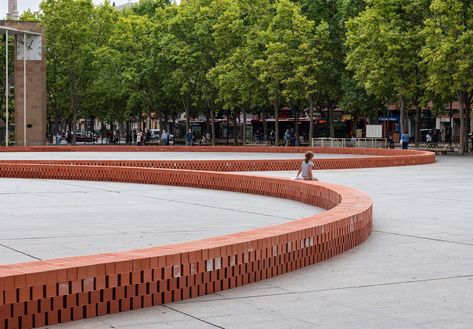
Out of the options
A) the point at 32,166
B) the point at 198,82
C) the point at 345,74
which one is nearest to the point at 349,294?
the point at 32,166

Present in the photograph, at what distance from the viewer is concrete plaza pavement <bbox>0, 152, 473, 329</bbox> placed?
7.23m

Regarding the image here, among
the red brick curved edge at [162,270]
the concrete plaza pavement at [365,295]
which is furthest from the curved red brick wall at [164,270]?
the concrete plaza pavement at [365,295]

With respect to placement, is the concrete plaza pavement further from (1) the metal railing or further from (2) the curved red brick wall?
(1) the metal railing

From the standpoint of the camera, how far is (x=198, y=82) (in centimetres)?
7338

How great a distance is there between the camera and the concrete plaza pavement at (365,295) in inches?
285

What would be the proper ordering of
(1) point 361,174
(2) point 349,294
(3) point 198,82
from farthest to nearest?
(3) point 198,82, (1) point 361,174, (2) point 349,294

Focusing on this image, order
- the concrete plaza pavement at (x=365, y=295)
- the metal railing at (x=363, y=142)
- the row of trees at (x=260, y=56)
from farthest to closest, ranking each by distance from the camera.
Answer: the metal railing at (x=363, y=142) < the row of trees at (x=260, y=56) < the concrete plaza pavement at (x=365, y=295)

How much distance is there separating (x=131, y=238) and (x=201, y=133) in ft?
316

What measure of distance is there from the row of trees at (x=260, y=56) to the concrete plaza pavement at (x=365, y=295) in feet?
130

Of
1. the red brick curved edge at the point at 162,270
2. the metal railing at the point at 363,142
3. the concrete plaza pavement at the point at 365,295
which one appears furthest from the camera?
the metal railing at the point at 363,142

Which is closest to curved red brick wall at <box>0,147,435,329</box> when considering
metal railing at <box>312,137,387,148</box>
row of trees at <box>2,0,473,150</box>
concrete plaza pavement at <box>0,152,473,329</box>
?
concrete plaza pavement at <box>0,152,473,329</box>

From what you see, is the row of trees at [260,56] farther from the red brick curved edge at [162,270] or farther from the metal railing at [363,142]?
the red brick curved edge at [162,270]

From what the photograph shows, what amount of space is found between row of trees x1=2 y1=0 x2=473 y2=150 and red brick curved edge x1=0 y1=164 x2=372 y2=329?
135 feet

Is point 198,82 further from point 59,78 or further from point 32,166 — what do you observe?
point 32,166
